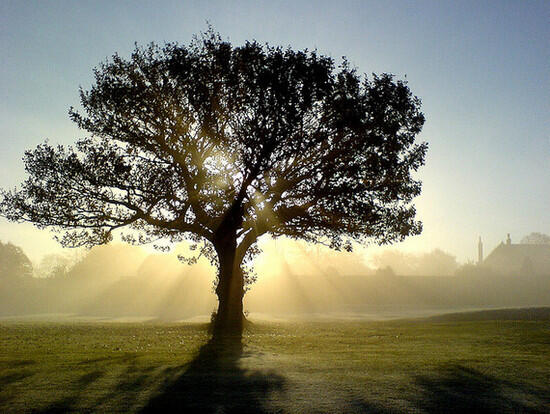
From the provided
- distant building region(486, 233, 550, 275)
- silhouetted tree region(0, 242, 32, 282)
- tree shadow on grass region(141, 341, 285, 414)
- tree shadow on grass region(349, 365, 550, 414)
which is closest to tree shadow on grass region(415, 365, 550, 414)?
tree shadow on grass region(349, 365, 550, 414)

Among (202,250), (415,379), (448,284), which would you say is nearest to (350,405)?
Result: (415,379)

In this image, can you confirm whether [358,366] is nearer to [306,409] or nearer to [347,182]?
[306,409]

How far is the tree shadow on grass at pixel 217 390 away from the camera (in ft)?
34.0

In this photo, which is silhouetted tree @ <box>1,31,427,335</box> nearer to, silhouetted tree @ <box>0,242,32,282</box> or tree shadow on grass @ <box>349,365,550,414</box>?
tree shadow on grass @ <box>349,365,550,414</box>

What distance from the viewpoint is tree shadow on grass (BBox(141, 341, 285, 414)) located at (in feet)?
34.0

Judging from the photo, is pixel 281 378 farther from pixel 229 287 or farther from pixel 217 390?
pixel 229 287

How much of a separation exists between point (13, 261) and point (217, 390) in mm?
134321

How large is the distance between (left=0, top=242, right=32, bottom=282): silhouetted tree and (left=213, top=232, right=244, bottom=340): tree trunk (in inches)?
3975

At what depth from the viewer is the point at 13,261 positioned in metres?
130

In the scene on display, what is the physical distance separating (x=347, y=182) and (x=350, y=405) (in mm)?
20348

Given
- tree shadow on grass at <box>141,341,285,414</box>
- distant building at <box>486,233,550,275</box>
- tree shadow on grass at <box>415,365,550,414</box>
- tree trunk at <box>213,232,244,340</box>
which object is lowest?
tree shadow on grass at <box>415,365,550,414</box>

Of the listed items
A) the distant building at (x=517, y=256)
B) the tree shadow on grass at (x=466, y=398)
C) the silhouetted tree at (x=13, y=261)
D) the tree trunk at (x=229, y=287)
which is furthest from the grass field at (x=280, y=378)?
the distant building at (x=517, y=256)

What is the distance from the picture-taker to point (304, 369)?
14664 millimetres

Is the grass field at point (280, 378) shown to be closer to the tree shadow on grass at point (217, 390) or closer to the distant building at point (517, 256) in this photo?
the tree shadow on grass at point (217, 390)
